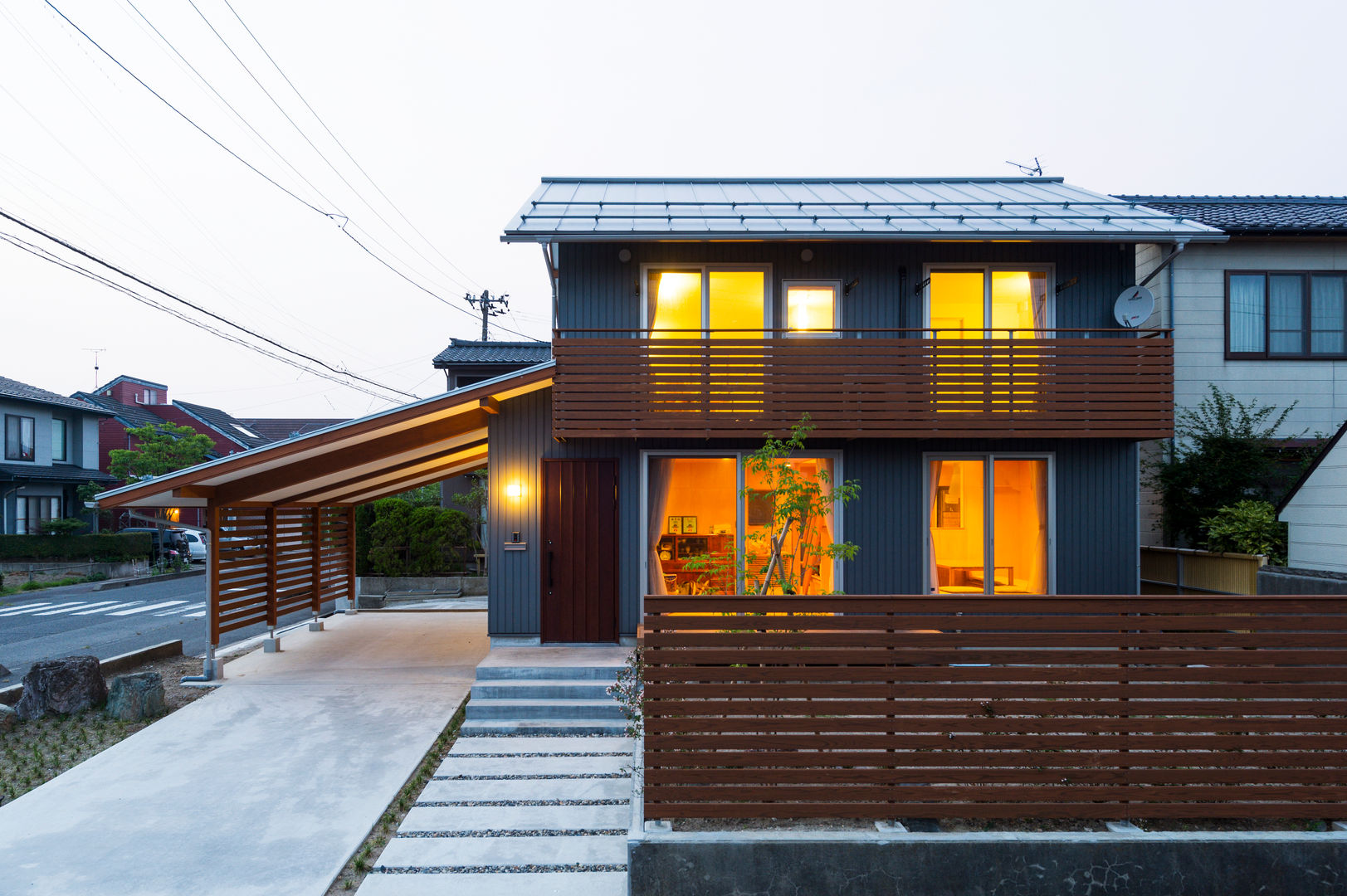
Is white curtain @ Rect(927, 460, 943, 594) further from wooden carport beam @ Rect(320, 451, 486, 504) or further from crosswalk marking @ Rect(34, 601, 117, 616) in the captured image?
crosswalk marking @ Rect(34, 601, 117, 616)

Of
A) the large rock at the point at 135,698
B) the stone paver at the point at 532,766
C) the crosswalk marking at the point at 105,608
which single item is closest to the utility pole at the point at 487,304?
the crosswalk marking at the point at 105,608

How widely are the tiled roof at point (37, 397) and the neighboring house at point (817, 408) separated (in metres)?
22.0

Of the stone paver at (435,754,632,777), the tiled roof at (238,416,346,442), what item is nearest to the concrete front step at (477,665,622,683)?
the stone paver at (435,754,632,777)

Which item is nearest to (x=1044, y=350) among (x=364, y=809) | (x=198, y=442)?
(x=364, y=809)

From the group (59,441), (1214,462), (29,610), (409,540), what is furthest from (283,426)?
(1214,462)

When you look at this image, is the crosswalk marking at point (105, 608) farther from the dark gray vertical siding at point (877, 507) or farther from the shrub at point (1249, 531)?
the shrub at point (1249, 531)

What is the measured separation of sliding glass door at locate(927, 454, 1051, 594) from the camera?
836 centimetres

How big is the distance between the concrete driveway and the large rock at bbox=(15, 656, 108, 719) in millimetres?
966

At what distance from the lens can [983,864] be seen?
3527 mm

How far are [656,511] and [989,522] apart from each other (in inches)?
155

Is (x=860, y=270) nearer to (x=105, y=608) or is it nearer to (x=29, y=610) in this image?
(x=105, y=608)

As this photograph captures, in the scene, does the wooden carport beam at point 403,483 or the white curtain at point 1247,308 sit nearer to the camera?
A: the white curtain at point 1247,308

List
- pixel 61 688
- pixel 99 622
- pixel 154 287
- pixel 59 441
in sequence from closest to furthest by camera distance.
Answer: pixel 61 688 → pixel 154 287 → pixel 99 622 → pixel 59 441

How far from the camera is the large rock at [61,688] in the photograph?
6734mm
